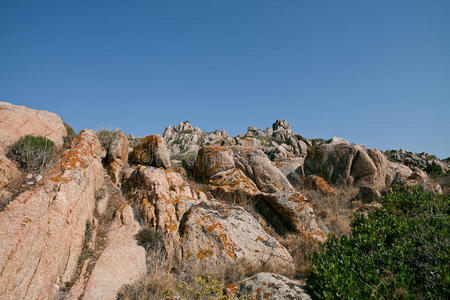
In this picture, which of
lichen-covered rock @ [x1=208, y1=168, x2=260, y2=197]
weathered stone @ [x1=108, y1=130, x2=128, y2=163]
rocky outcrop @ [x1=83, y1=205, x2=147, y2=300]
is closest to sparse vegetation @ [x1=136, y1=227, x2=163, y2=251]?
rocky outcrop @ [x1=83, y1=205, x2=147, y2=300]

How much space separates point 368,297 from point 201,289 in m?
2.80

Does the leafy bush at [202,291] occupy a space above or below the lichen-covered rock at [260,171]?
below

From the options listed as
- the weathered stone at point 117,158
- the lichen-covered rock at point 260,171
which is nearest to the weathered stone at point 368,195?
the lichen-covered rock at point 260,171

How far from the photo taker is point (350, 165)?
1383 cm

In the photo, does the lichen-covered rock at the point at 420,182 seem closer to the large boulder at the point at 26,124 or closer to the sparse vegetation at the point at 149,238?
the sparse vegetation at the point at 149,238

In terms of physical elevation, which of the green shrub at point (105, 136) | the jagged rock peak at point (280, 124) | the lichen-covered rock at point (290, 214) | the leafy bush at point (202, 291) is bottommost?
the leafy bush at point (202, 291)

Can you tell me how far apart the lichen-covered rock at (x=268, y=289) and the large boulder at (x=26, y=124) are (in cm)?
846

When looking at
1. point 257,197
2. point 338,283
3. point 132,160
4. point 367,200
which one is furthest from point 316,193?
point 132,160

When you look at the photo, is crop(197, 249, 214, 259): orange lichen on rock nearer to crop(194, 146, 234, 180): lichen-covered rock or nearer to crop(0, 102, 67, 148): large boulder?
crop(194, 146, 234, 180): lichen-covered rock

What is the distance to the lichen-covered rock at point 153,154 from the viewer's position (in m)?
9.97

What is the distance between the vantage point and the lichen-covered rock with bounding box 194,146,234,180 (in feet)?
36.5

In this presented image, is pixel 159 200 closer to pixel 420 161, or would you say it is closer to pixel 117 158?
pixel 117 158

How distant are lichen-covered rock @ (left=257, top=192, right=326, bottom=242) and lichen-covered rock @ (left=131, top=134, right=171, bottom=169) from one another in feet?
16.2

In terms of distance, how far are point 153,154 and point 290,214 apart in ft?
21.7
